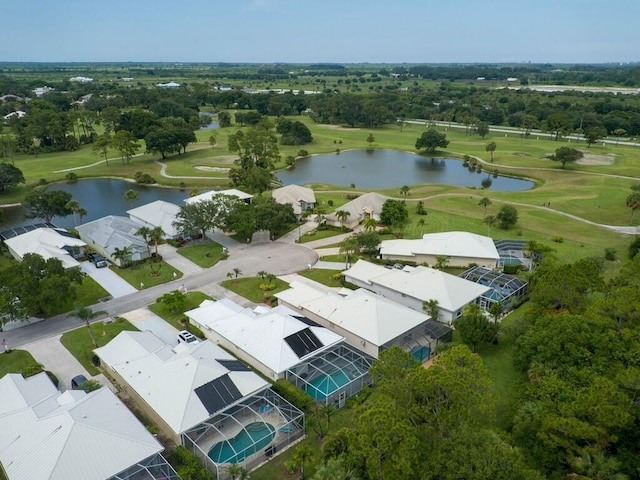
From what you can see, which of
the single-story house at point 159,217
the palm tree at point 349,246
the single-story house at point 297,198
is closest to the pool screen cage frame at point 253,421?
the palm tree at point 349,246

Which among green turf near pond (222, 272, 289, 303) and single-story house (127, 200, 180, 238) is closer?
green turf near pond (222, 272, 289, 303)

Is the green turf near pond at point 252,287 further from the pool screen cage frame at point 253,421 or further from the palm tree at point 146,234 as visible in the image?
the pool screen cage frame at point 253,421

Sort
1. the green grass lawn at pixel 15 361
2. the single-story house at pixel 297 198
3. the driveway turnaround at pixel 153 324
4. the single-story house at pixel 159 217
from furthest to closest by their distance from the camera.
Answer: the single-story house at pixel 297 198, the single-story house at pixel 159 217, the driveway turnaround at pixel 153 324, the green grass lawn at pixel 15 361

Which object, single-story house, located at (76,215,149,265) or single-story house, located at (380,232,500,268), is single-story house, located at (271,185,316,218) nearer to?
single-story house, located at (380,232,500,268)

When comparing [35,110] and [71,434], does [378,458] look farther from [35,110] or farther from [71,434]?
[35,110]

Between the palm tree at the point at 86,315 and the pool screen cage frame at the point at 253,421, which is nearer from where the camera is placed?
the pool screen cage frame at the point at 253,421

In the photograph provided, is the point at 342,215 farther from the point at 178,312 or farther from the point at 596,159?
the point at 596,159

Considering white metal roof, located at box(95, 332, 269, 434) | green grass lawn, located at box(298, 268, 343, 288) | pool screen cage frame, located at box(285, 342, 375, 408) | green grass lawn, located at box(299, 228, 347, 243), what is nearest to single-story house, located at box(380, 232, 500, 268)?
green grass lawn, located at box(298, 268, 343, 288)
